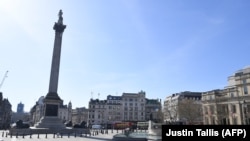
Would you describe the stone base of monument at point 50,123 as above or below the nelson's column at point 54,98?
below

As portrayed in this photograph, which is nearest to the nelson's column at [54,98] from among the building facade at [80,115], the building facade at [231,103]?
the building facade at [231,103]

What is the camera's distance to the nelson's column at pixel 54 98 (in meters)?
64.7

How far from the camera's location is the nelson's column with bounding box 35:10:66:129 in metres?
64.7

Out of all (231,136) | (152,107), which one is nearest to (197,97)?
(152,107)

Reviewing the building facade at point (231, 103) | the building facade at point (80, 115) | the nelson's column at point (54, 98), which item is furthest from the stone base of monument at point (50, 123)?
the building facade at point (80, 115)

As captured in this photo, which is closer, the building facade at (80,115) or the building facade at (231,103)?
the building facade at (231,103)

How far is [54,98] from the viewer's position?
2635 inches

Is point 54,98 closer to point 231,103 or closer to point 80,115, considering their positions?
point 231,103

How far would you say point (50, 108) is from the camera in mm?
66438

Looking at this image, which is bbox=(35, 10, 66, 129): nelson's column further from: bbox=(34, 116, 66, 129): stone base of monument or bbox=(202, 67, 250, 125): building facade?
bbox=(202, 67, 250, 125): building facade

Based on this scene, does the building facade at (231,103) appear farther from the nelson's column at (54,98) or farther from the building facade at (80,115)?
the building facade at (80,115)

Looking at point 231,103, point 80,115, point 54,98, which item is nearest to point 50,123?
point 54,98

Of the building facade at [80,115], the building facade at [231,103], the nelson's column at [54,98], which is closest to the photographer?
the nelson's column at [54,98]

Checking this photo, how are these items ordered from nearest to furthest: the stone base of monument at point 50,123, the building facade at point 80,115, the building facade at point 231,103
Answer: the stone base of monument at point 50,123 → the building facade at point 231,103 → the building facade at point 80,115
